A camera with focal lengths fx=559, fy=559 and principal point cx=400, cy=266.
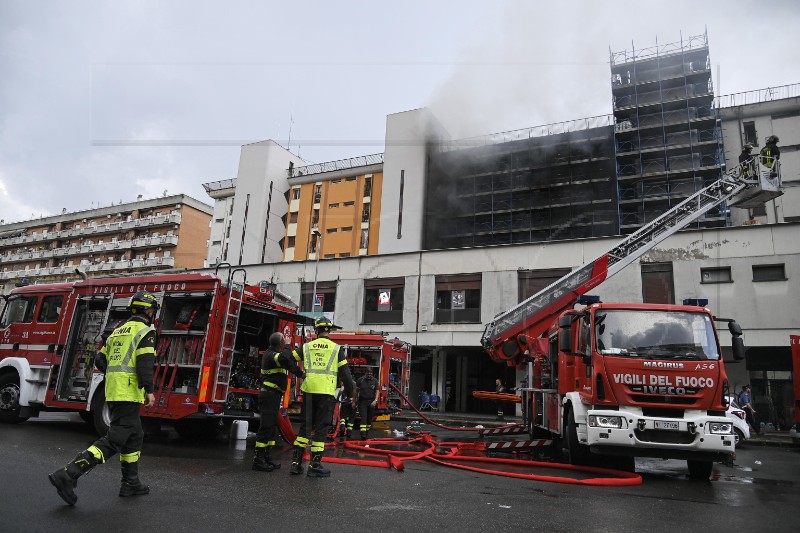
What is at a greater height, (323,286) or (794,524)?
(323,286)

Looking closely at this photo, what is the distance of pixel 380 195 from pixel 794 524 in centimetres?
4017

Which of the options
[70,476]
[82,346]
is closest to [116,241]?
[82,346]

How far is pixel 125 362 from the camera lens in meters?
4.83

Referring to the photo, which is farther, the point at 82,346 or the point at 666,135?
Answer: the point at 666,135

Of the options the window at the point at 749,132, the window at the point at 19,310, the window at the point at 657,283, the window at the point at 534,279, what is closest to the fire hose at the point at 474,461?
the window at the point at 19,310

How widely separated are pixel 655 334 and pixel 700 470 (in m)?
1.96

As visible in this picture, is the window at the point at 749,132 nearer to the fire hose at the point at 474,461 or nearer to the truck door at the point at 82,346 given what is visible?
the fire hose at the point at 474,461

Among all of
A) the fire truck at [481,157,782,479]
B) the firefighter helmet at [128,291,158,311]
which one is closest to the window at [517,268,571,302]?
the fire truck at [481,157,782,479]

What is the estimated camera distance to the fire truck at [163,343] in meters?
8.68

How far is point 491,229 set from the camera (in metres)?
38.1

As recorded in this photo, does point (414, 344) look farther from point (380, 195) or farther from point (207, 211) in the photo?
point (207, 211)

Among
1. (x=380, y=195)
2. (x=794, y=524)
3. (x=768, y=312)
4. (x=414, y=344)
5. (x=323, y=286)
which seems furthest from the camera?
(x=380, y=195)

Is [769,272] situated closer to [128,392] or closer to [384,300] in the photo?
[384,300]

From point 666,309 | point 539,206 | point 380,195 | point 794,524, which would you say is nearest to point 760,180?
point 666,309
